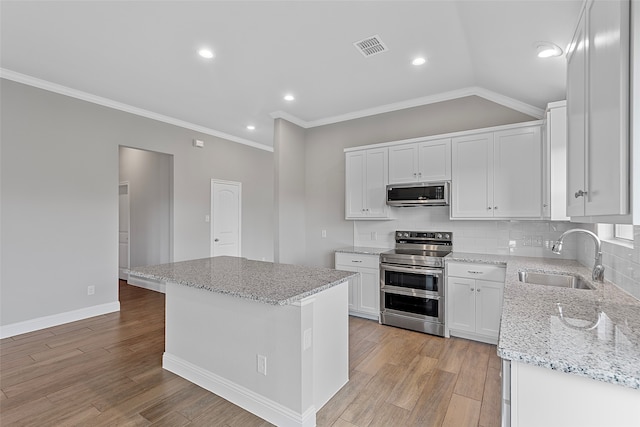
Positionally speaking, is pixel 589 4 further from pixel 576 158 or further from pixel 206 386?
pixel 206 386

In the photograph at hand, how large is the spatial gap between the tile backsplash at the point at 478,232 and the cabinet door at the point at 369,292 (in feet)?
2.02

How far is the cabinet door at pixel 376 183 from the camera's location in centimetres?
408

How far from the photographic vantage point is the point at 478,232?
3709 mm

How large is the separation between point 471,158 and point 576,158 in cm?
202

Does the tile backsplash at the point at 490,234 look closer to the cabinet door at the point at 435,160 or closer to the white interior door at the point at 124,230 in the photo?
the cabinet door at the point at 435,160

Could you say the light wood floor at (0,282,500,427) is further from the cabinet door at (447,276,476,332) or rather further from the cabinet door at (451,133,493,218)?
the cabinet door at (451,133,493,218)

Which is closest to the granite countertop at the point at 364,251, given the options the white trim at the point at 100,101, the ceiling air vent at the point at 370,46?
the ceiling air vent at the point at 370,46

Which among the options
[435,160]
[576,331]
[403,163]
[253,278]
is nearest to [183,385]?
[253,278]

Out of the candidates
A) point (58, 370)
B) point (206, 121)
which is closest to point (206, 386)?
point (58, 370)

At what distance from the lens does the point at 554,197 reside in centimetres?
277

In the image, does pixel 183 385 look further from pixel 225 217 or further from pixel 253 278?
pixel 225 217

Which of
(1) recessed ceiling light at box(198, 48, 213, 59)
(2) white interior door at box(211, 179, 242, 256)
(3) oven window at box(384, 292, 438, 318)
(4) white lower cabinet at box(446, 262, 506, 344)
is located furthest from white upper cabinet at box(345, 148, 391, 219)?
(2) white interior door at box(211, 179, 242, 256)

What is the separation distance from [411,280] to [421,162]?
1.46 metres

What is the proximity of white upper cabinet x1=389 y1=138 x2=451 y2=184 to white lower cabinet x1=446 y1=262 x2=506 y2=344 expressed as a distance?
112 centimetres
